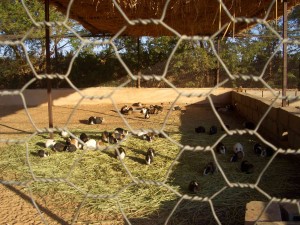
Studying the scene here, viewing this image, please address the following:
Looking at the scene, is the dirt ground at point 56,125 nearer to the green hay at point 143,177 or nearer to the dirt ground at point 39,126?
the dirt ground at point 39,126

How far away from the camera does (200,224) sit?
208 cm

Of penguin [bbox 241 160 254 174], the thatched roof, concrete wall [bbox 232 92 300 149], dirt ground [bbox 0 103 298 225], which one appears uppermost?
the thatched roof

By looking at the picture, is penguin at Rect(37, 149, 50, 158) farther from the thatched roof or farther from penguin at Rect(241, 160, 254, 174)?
penguin at Rect(241, 160, 254, 174)

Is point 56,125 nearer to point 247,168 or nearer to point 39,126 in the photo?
point 39,126

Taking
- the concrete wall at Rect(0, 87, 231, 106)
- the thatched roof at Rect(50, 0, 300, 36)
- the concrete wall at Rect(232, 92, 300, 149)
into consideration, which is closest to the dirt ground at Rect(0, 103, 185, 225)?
the concrete wall at Rect(0, 87, 231, 106)

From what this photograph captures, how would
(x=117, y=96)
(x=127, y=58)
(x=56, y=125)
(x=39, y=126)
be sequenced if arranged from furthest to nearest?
1. (x=127, y=58)
2. (x=117, y=96)
3. (x=39, y=126)
4. (x=56, y=125)

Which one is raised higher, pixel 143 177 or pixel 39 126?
pixel 143 177

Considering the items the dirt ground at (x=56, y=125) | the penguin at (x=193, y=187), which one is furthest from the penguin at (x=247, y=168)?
the dirt ground at (x=56, y=125)

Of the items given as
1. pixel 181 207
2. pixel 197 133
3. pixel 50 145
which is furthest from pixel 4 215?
pixel 197 133

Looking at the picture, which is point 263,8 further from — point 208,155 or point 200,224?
point 200,224

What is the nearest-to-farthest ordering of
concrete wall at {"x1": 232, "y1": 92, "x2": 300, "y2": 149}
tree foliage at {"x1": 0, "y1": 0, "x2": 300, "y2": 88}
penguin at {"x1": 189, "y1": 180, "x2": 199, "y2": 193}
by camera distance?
1. penguin at {"x1": 189, "y1": 180, "x2": 199, "y2": 193}
2. concrete wall at {"x1": 232, "y1": 92, "x2": 300, "y2": 149}
3. tree foliage at {"x1": 0, "y1": 0, "x2": 300, "y2": 88}

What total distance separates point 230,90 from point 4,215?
22.9ft

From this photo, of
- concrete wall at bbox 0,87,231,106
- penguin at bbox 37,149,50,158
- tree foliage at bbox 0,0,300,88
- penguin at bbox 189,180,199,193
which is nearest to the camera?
penguin at bbox 189,180,199,193

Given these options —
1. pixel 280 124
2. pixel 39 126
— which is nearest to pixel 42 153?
Answer: pixel 39 126
